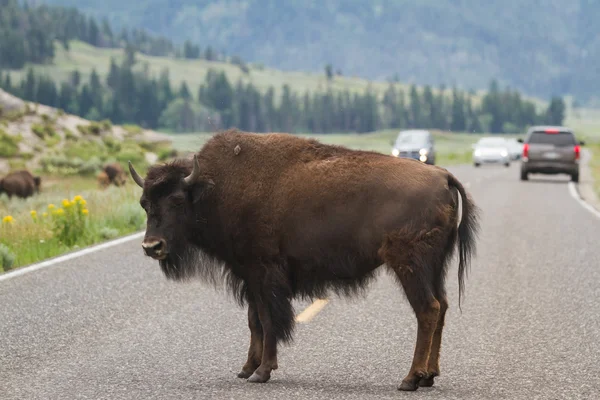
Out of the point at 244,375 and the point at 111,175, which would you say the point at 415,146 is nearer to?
the point at 111,175

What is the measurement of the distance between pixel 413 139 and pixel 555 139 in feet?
26.6

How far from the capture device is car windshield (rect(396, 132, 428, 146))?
A: 46531mm

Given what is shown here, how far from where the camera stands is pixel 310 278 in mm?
7910

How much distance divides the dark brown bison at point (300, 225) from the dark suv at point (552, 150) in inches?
1292

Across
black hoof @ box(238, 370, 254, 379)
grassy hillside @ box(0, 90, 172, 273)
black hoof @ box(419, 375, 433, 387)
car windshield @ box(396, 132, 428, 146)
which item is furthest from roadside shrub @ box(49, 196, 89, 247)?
car windshield @ box(396, 132, 428, 146)

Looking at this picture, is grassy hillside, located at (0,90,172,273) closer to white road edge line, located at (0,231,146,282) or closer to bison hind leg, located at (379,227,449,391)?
white road edge line, located at (0,231,146,282)

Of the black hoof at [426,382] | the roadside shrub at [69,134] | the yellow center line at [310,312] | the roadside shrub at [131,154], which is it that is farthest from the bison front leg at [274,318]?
the roadside shrub at [69,134]

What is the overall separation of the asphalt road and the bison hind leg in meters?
0.17

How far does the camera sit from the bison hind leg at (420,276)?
7.39m

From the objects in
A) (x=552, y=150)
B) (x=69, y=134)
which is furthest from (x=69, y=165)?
(x=552, y=150)

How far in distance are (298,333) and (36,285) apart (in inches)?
147

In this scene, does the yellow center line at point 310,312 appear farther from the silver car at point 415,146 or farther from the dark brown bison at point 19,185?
the silver car at point 415,146

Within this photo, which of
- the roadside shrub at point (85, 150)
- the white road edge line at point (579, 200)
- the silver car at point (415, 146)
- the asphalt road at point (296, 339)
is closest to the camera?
the asphalt road at point (296, 339)

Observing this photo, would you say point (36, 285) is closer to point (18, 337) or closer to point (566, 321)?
point (18, 337)
